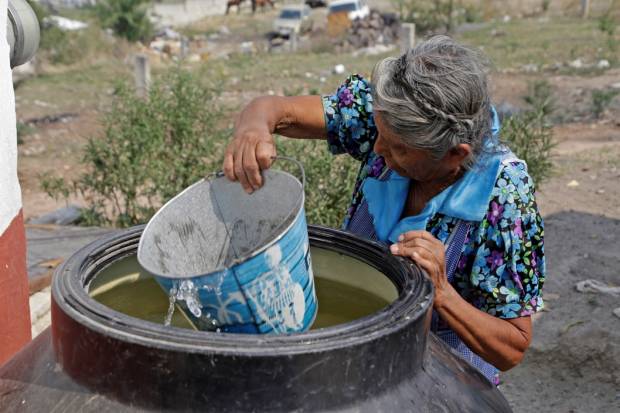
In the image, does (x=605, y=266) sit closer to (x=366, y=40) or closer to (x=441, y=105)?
(x=441, y=105)

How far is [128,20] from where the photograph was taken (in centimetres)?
1917

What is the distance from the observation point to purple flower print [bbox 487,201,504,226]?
178 centimetres

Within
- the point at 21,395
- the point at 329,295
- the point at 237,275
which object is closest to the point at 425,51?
the point at 329,295

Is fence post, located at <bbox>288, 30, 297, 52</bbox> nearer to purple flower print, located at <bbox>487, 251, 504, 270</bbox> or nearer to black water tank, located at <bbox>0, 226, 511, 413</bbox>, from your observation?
purple flower print, located at <bbox>487, 251, 504, 270</bbox>

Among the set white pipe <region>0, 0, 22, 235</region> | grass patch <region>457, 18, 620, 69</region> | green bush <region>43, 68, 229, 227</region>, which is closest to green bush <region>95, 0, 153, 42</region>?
grass patch <region>457, 18, 620, 69</region>

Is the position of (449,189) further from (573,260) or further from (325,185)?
(573,260)

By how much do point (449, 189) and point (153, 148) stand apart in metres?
3.59

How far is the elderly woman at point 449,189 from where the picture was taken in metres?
1.66

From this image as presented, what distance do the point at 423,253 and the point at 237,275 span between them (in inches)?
17.3

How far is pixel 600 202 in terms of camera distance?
6070 mm

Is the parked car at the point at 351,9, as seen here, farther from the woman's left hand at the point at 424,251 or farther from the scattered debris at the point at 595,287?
the woman's left hand at the point at 424,251

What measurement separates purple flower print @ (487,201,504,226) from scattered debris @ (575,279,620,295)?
275 centimetres

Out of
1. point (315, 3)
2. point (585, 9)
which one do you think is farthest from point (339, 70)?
point (315, 3)

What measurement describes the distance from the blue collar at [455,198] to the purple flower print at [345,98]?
25 cm
